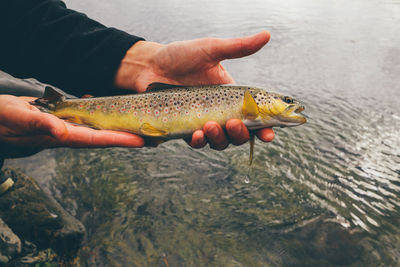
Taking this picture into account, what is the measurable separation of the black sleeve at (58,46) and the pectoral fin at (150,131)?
93 centimetres

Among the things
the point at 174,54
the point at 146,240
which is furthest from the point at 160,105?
the point at 146,240

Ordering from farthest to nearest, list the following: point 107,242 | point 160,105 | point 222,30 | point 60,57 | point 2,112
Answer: point 222,30, point 107,242, point 60,57, point 160,105, point 2,112

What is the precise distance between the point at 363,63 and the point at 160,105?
9.88m

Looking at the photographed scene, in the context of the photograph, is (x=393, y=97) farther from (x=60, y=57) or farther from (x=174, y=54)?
(x=60, y=57)

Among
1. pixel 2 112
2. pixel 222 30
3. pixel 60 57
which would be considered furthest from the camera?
pixel 222 30

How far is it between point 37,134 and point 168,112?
1.09 meters

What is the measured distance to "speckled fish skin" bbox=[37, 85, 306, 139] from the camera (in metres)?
2.70

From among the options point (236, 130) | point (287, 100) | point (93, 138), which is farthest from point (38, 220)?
point (287, 100)

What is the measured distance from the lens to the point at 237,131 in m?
2.63

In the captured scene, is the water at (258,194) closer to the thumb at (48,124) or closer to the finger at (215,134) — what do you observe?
the finger at (215,134)

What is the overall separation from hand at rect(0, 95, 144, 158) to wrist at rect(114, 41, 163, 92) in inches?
36.9

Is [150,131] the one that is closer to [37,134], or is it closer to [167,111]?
[167,111]

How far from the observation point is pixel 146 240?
4102 mm

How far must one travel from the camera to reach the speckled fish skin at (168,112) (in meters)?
2.70
